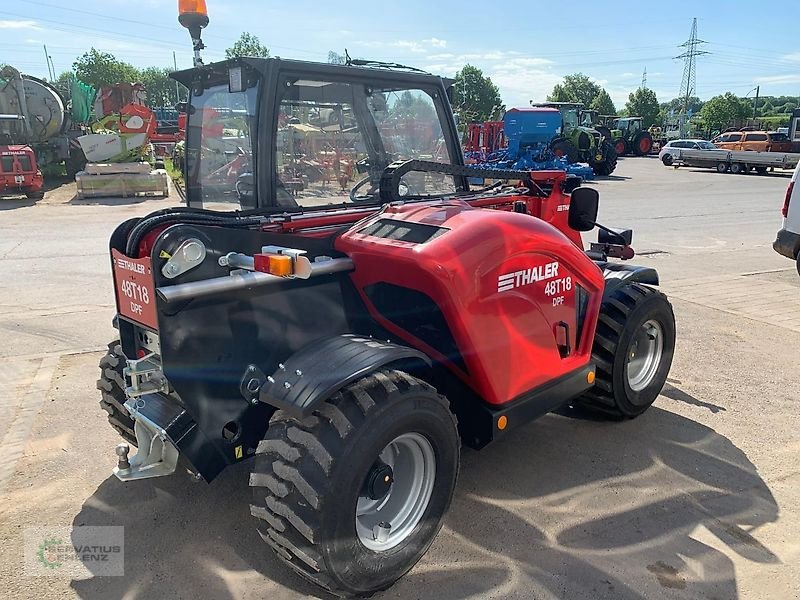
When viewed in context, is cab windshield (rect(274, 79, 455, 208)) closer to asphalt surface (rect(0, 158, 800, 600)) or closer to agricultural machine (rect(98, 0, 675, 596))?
agricultural machine (rect(98, 0, 675, 596))

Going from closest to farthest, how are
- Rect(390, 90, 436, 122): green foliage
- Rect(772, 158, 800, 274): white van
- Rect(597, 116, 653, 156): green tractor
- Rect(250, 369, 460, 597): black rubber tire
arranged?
Rect(250, 369, 460, 597): black rubber tire → Rect(390, 90, 436, 122): green foliage → Rect(772, 158, 800, 274): white van → Rect(597, 116, 653, 156): green tractor

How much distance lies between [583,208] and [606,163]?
947 inches

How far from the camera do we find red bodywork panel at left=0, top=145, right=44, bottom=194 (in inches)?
641

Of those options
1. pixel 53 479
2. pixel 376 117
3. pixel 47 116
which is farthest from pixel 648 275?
pixel 47 116

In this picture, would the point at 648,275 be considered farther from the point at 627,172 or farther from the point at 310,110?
the point at 627,172

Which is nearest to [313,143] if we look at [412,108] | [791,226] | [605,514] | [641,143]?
[412,108]

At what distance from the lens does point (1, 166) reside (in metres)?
16.3

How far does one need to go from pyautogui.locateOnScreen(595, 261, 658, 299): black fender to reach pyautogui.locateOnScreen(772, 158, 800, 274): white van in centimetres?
426

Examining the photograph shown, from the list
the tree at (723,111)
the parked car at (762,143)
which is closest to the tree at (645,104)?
the tree at (723,111)

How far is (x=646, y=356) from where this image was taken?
4.52 meters

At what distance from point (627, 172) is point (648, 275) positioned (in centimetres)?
2629

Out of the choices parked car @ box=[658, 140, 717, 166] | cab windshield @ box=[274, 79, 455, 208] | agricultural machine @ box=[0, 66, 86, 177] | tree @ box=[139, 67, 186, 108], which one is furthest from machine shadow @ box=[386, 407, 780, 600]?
tree @ box=[139, 67, 186, 108]

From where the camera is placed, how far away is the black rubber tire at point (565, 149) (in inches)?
917

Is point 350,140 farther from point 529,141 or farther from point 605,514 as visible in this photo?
point 529,141
